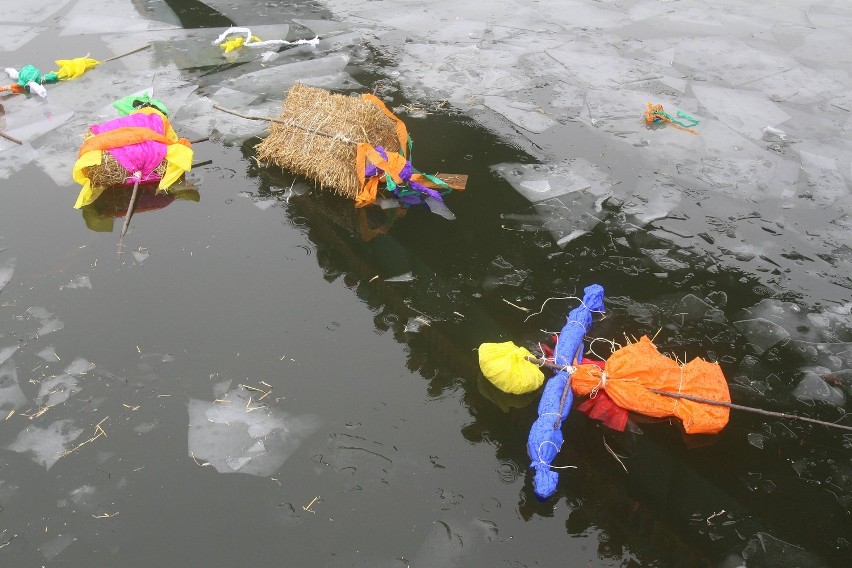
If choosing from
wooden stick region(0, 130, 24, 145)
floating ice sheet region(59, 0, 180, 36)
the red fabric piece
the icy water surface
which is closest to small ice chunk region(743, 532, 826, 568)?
the icy water surface

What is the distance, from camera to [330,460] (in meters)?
4.00

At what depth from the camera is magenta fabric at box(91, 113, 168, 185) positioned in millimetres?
6180

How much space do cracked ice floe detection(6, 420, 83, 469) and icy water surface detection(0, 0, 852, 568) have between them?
0.02 metres

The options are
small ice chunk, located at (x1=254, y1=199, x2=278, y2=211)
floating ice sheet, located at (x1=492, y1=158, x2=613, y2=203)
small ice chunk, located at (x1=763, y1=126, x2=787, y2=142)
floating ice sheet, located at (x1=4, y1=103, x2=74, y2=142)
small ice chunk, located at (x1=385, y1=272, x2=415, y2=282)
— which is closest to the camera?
small ice chunk, located at (x1=385, y1=272, x2=415, y2=282)

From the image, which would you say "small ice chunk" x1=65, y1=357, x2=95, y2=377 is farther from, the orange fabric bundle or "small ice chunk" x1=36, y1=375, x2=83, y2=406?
the orange fabric bundle

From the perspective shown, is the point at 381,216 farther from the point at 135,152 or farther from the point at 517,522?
the point at 517,522

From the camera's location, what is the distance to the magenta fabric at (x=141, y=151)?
618cm

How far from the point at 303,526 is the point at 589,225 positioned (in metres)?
3.80

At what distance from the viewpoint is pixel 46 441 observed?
4090 mm

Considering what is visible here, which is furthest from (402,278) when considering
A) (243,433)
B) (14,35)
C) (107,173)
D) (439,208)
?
(14,35)

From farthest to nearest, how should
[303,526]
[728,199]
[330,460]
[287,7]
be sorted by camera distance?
[287,7]
[728,199]
[330,460]
[303,526]

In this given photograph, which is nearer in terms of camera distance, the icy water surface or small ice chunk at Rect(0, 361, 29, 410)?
the icy water surface

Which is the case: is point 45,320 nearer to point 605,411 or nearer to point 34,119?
point 34,119

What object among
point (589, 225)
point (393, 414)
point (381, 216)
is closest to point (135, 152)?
point (381, 216)
